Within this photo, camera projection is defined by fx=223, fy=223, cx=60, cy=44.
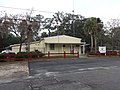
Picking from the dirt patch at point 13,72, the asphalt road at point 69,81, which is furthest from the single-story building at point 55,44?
the asphalt road at point 69,81

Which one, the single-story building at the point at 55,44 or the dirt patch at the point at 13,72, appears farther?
the single-story building at the point at 55,44

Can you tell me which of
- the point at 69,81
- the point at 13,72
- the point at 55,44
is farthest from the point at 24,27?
the point at 69,81

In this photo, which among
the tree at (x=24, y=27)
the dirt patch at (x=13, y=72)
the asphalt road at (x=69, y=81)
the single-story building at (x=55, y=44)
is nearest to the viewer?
the asphalt road at (x=69, y=81)

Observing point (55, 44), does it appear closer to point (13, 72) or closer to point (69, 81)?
point (13, 72)

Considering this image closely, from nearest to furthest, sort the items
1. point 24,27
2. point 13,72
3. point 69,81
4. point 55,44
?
point 69,81
point 13,72
point 24,27
point 55,44

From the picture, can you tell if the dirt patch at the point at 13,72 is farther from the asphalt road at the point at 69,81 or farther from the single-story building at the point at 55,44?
the single-story building at the point at 55,44

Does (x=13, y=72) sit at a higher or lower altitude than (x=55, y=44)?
lower

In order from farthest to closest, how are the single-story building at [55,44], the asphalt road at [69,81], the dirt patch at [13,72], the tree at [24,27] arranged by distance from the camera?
1. the single-story building at [55,44]
2. the tree at [24,27]
3. the dirt patch at [13,72]
4. the asphalt road at [69,81]

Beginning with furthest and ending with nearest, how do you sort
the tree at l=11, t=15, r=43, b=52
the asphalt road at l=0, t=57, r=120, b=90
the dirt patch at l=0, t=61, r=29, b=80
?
1. the tree at l=11, t=15, r=43, b=52
2. the dirt patch at l=0, t=61, r=29, b=80
3. the asphalt road at l=0, t=57, r=120, b=90

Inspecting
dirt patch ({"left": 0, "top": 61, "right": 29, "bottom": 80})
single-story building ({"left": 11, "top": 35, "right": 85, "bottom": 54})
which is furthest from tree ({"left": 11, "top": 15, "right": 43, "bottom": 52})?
dirt patch ({"left": 0, "top": 61, "right": 29, "bottom": 80})

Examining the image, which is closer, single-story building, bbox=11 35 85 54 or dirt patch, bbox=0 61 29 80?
dirt patch, bbox=0 61 29 80

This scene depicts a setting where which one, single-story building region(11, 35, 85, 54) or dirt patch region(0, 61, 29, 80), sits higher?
single-story building region(11, 35, 85, 54)

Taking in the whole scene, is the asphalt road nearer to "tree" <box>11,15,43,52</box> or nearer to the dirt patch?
the dirt patch

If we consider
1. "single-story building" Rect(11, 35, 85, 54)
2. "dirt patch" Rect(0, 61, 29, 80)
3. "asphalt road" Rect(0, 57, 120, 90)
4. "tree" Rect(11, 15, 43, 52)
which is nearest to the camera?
"asphalt road" Rect(0, 57, 120, 90)
